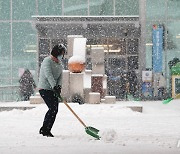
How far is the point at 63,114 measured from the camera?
45.7 feet

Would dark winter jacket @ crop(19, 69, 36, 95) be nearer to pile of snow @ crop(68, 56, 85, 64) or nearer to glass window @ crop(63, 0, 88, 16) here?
glass window @ crop(63, 0, 88, 16)

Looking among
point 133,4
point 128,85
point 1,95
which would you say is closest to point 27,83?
point 1,95

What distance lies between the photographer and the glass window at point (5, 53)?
2722 cm

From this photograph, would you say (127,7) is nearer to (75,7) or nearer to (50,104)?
(75,7)

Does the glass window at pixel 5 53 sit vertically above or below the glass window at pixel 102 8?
below

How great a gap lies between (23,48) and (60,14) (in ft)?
8.72

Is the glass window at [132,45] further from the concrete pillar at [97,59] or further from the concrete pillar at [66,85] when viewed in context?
the concrete pillar at [66,85]

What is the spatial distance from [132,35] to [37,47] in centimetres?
490

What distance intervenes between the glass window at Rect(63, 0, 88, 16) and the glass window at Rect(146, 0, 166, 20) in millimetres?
3306

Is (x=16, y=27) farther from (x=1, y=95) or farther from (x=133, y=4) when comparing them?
(x=133, y=4)

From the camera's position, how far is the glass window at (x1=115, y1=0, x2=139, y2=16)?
26.9m

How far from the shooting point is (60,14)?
2759cm

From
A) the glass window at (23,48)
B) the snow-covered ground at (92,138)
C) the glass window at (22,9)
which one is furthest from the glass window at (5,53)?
the snow-covered ground at (92,138)

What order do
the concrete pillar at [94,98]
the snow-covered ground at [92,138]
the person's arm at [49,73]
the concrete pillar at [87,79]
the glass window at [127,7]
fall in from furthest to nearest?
the glass window at [127,7] → the concrete pillar at [87,79] → the concrete pillar at [94,98] → the person's arm at [49,73] → the snow-covered ground at [92,138]
